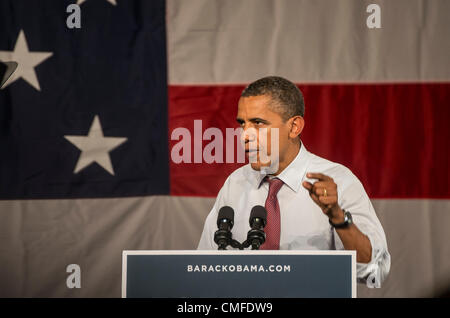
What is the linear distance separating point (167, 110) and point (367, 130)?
901 millimetres

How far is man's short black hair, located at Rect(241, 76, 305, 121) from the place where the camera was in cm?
202

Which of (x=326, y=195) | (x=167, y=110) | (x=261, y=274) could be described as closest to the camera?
(x=261, y=274)

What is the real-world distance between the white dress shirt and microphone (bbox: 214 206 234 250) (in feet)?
2.13

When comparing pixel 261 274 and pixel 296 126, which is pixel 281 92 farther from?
pixel 261 274

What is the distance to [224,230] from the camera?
129 centimetres

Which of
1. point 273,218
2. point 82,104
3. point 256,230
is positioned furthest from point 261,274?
point 82,104

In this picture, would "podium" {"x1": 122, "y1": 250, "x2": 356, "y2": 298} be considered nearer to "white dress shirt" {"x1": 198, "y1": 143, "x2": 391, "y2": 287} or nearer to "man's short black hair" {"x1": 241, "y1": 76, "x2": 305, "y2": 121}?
"white dress shirt" {"x1": 198, "y1": 143, "x2": 391, "y2": 287}

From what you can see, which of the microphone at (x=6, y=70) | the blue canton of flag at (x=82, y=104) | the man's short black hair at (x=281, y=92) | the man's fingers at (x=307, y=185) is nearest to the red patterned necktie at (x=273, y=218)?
the man's fingers at (x=307, y=185)

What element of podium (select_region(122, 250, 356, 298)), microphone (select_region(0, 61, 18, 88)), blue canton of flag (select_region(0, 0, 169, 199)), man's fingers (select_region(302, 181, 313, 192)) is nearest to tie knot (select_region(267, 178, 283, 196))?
man's fingers (select_region(302, 181, 313, 192))

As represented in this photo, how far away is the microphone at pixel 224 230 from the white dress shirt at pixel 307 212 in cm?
65

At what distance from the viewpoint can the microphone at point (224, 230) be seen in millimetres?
1273

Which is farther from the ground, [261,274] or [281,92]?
[281,92]
